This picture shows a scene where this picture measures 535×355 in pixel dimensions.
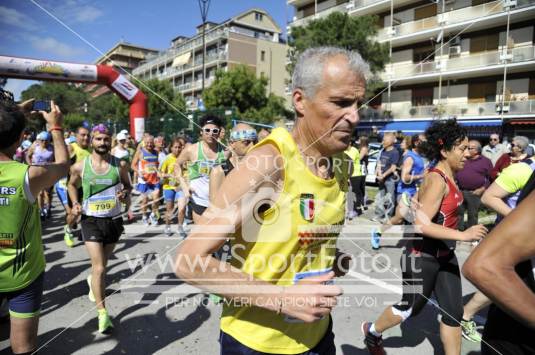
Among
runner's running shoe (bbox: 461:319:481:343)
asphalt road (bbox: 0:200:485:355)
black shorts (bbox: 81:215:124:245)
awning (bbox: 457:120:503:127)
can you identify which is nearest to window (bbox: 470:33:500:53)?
awning (bbox: 457:120:503:127)

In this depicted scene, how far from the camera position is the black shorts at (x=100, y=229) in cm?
359

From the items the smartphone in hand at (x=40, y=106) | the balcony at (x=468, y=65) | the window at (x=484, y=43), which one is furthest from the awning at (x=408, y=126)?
the smartphone in hand at (x=40, y=106)

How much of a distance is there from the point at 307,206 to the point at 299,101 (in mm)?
441

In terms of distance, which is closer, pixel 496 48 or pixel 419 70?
pixel 496 48

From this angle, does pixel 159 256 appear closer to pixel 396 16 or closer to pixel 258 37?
pixel 396 16

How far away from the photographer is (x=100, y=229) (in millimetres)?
→ 3643

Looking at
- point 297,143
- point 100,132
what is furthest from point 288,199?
point 100,132

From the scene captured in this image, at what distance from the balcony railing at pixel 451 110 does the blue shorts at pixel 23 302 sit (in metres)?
18.7

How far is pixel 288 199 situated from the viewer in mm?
1354

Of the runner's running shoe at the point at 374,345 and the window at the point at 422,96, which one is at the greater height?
the window at the point at 422,96

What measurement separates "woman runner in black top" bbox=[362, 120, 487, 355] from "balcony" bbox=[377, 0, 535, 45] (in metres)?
20.7

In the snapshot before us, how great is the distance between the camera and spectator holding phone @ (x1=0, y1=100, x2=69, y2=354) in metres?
2.22

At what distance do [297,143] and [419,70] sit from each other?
28.2m

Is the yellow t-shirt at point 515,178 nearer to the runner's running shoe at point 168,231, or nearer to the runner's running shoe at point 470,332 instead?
the runner's running shoe at point 470,332
